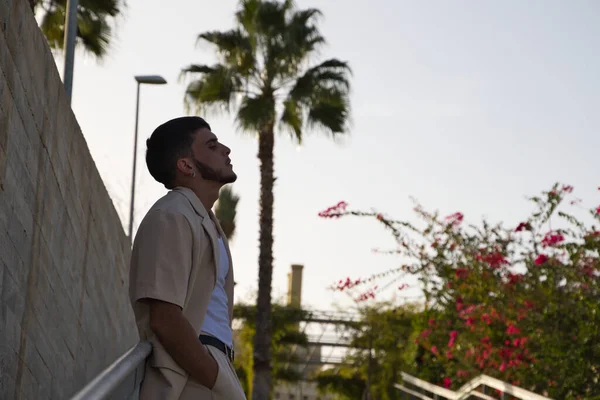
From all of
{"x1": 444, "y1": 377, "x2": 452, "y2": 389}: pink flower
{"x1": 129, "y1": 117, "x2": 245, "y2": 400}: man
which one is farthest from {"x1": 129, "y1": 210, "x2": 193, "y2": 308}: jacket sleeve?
{"x1": 444, "y1": 377, "x2": 452, "y2": 389}: pink flower

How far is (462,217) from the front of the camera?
16.6 metres

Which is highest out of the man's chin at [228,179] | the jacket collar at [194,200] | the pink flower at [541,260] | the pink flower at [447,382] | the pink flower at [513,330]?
the man's chin at [228,179]

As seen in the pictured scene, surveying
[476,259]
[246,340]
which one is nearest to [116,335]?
[476,259]

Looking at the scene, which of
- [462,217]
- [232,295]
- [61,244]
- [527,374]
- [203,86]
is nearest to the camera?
[232,295]

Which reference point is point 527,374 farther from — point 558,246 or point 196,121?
point 196,121

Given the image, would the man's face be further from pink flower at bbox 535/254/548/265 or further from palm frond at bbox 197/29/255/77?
palm frond at bbox 197/29/255/77

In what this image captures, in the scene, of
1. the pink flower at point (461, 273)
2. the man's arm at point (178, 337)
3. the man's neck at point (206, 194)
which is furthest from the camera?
the pink flower at point (461, 273)

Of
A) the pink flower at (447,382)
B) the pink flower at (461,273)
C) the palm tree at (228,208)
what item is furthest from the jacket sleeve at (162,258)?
the palm tree at (228,208)

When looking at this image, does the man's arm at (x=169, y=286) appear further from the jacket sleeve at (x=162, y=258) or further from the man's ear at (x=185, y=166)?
the man's ear at (x=185, y=166)

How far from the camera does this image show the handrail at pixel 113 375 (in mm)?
2111

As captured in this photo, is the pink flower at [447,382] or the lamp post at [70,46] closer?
the lamp post at [70,46]

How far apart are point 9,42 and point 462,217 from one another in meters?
12.7

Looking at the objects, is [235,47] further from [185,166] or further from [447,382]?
[185,166]

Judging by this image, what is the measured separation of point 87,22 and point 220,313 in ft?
45.6
